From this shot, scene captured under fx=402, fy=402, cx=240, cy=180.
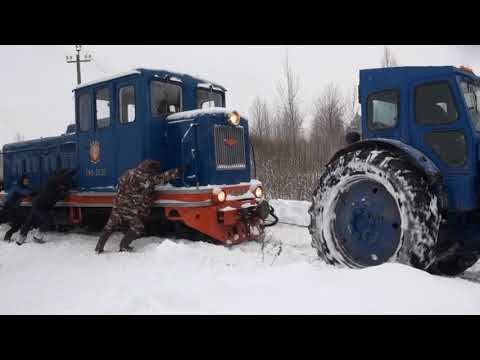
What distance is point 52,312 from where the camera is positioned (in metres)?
Answer: 3.31

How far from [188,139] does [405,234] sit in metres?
3.98

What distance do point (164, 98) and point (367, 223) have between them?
4.43 meters

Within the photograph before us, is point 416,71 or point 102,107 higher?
point 102,107

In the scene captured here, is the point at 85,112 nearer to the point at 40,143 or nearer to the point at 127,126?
the point at 127,126

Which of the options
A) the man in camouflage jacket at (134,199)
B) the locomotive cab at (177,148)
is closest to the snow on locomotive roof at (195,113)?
the locomotive cab at (177,148)

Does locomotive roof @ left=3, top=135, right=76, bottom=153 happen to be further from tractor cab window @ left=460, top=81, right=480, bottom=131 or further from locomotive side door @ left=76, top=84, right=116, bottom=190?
tractor cab window @ left=460, top=81, right=480, bottom=131

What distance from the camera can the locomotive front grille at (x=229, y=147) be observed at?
6.68m

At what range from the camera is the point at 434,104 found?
402cm

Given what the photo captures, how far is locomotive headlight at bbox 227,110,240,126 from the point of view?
22.1ft

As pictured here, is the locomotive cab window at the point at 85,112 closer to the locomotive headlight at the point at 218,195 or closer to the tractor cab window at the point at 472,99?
the locomotive headlight at the point at 218,195

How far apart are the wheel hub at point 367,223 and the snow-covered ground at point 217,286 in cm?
37

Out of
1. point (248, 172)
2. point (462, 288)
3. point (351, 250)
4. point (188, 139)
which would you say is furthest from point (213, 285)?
point (248, 172)

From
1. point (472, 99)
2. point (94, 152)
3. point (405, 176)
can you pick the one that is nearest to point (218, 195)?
point (94, 152)

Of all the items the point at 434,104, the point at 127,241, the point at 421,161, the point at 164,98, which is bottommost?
the point at 127,241
